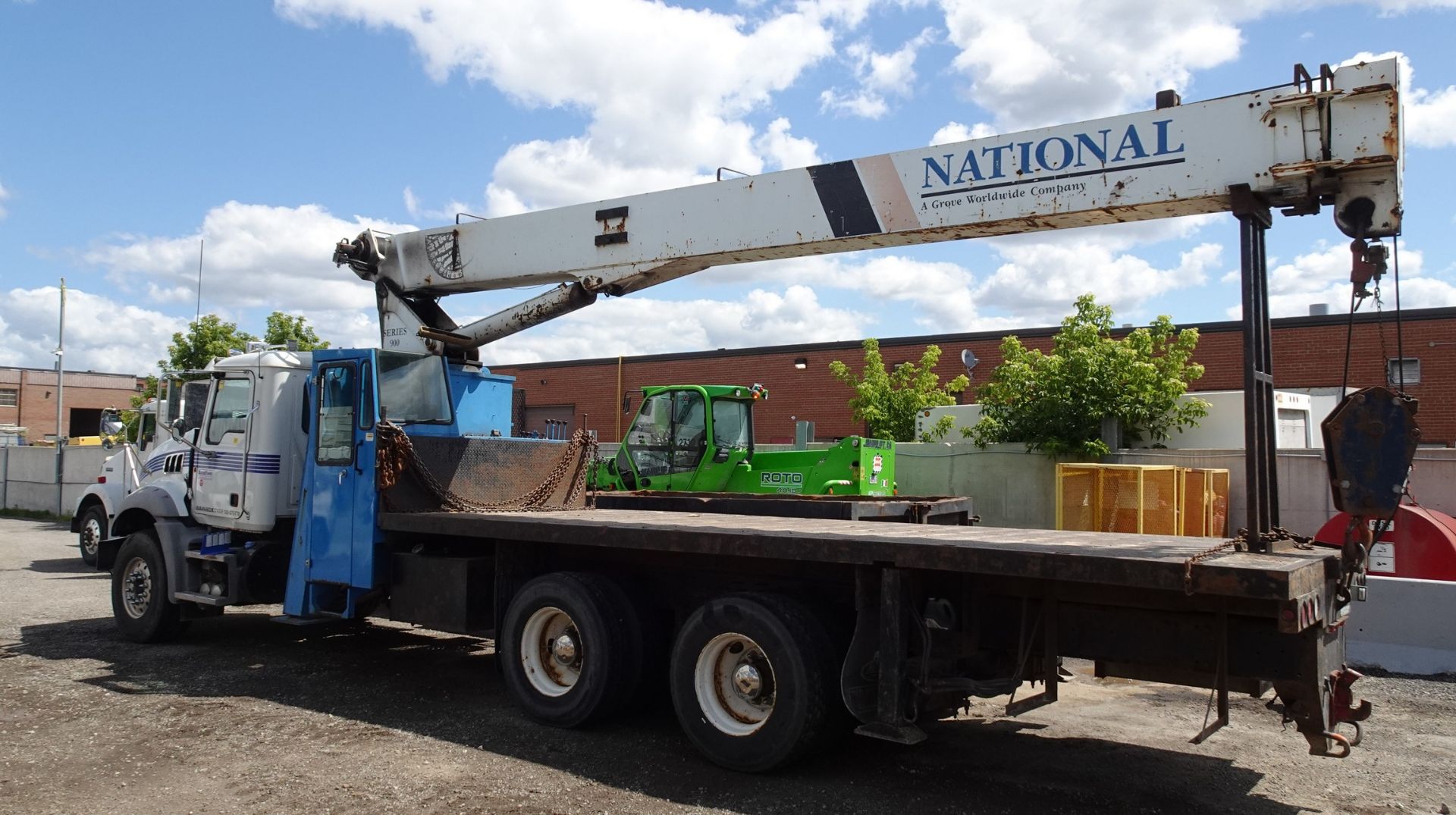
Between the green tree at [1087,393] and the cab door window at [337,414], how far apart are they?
11425mm

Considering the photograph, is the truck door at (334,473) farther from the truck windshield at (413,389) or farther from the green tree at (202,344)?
the green tree at (202,344)

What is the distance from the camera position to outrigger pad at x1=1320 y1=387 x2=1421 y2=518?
4910 mm

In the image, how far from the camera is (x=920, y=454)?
1828cm

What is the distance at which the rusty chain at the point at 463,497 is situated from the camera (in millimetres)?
8117

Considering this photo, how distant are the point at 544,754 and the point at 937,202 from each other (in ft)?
14.0

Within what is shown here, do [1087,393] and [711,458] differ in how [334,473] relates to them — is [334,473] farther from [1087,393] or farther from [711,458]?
[1087,393]

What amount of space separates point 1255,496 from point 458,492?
5.84m

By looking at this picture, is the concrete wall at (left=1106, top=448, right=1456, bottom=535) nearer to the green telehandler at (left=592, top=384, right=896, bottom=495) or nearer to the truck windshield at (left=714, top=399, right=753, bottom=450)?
the green telehandler at (left=592, top=384, right=896, bottom=495)

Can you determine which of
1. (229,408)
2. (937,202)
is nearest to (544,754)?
(937,202)

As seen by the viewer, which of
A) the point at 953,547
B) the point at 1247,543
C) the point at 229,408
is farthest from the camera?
the point at 229,408

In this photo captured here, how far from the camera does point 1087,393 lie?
16.6 metres

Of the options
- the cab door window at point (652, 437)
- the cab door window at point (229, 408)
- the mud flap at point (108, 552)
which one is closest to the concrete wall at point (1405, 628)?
the cab door window at point (652, 437)

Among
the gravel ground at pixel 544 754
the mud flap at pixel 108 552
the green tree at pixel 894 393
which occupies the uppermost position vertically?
the green tree at pixel 894 393

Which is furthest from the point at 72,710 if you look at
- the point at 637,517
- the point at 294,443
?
the point at 637,517
